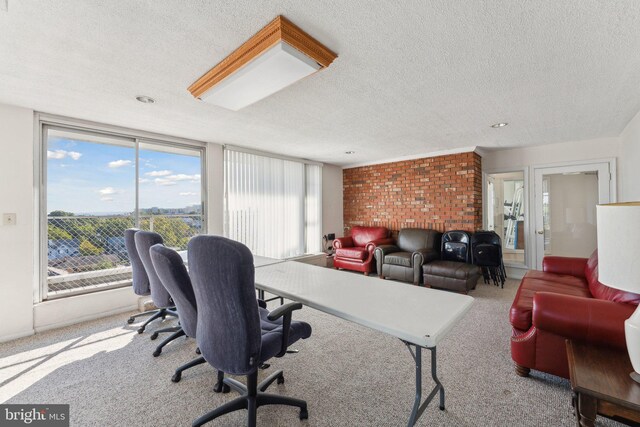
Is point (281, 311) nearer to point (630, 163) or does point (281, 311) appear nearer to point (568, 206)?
point (630, 163)

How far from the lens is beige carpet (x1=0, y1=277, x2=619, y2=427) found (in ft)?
5.52

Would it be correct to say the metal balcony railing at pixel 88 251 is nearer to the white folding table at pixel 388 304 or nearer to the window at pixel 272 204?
the window at pixel 272 204

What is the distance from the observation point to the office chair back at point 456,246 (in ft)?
15.0

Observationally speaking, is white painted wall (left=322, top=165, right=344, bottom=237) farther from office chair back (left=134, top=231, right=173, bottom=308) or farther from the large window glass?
office chair back (left=134, top=231, right=173, bottom=308)

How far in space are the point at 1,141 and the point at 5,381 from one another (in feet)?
7.44

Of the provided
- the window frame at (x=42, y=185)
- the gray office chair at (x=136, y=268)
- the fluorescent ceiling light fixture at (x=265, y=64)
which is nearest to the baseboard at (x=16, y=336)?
the window frame at (x=42, y=185)

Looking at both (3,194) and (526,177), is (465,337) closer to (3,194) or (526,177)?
(526,177)

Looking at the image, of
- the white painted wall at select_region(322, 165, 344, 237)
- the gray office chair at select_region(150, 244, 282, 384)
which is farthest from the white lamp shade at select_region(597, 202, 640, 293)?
the white painted wall at select_region(322, 165, 344, 237)

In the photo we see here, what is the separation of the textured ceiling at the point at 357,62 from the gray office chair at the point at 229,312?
1.30 metres

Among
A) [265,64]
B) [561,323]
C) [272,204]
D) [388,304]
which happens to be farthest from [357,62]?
[272,204]

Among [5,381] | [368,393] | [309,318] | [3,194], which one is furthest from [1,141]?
[368,393]

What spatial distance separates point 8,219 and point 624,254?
15.6ft

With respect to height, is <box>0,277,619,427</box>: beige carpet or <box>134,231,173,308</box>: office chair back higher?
<box>134,231,173,308</box>: office chair back

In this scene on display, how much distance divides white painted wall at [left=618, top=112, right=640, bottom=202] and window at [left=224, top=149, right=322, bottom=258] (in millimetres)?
4743
